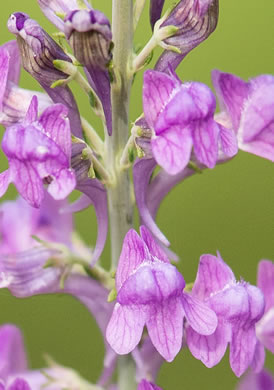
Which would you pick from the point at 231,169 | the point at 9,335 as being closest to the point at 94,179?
the point at 9,335

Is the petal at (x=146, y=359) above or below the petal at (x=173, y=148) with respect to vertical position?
below

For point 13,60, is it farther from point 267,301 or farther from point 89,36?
point 267,301

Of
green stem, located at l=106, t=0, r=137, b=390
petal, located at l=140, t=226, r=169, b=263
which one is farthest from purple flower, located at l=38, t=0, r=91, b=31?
petal, located at l=140, t=226, r=169, b=263

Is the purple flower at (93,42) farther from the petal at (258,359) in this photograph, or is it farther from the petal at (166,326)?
the petal at (258,359)

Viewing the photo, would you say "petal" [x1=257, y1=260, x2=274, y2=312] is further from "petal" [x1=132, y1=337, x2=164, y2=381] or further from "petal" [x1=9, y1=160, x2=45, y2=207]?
"petal" [x1=9, y1=160, x2=45, y2=207]

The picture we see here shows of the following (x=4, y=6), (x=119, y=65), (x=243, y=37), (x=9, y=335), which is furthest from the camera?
(x=243, y=37)

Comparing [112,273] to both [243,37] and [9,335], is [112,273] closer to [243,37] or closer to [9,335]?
[9,335]

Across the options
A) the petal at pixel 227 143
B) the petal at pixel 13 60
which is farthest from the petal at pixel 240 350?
the petal at pixel 13 60
